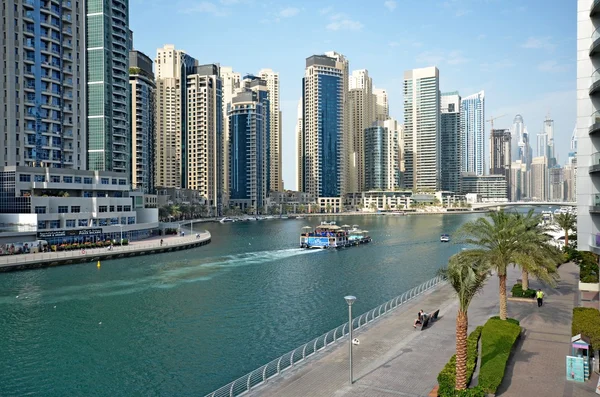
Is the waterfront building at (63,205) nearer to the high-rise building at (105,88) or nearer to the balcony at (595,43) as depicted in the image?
the high-rise building at (105,88)

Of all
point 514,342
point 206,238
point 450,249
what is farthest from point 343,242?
point 514,342

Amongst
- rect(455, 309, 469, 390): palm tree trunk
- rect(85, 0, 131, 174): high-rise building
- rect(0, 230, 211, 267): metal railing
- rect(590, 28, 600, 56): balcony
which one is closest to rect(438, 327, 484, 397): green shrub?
Answer: rect(455, 309, 469, 390): palm tree trunk

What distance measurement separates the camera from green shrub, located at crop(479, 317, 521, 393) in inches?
854

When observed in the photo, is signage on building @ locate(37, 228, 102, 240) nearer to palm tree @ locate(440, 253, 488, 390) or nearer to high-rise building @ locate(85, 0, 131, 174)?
high-rise building @ locate(85, 0, 131, 174)

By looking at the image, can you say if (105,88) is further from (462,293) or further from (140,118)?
(462,293)

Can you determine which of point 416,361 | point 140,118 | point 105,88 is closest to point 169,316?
point 416,361

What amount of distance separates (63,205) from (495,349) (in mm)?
83335

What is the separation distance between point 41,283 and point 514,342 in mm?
54946

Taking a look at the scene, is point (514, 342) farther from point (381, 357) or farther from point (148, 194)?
point (148, 194)

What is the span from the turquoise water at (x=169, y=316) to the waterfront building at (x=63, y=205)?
52.7 feet

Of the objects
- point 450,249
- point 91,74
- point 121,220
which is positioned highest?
point 91,74

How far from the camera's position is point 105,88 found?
120 meters

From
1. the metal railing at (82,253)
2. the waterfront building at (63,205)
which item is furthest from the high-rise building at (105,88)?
the metal railing at (82,253)

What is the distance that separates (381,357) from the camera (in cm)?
2689
